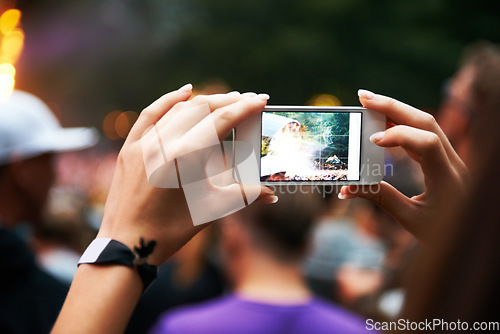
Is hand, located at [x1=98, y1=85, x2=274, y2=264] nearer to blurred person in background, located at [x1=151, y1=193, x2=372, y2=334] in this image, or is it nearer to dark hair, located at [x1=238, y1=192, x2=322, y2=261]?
blurred person in background, located at [x1=151, y1=193, x2=372, y2=334]

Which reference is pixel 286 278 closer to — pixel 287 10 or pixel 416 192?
pixel 416 192

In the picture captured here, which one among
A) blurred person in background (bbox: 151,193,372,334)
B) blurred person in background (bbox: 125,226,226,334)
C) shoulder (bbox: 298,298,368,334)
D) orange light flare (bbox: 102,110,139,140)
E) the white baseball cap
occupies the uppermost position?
the white baseball cap

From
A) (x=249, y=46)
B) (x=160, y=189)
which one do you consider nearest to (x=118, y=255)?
(x=160, y=189)

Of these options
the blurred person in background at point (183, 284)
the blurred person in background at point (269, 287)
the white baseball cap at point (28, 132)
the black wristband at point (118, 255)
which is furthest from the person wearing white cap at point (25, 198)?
the black wristband at point (118, 255)

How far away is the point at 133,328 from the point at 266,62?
1384 centimetres

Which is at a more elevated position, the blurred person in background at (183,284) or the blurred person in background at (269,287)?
the blurred person in background at (269,287)

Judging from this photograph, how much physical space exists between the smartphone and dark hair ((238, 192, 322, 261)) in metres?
0.82

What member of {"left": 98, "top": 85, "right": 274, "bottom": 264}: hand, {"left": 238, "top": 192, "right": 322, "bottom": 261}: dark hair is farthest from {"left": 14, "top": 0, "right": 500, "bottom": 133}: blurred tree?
{"left": 98, "top": 85, "right": 274, "bottom": 264}: hand

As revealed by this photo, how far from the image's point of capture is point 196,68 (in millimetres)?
17391

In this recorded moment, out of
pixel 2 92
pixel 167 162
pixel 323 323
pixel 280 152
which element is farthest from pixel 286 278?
pixel 2 92

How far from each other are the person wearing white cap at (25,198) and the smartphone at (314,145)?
185 centimetres

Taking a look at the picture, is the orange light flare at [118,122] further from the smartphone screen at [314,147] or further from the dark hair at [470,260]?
the dark hair at [470,260]

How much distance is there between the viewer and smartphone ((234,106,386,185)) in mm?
1557

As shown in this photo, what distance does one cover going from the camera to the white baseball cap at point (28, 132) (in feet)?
10.4
